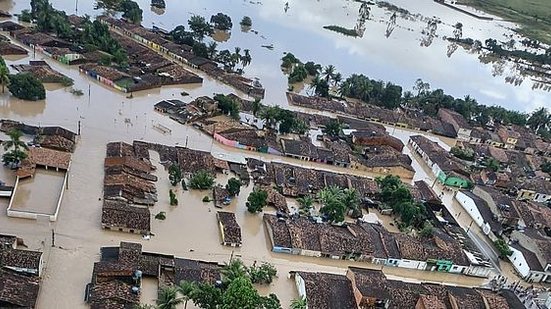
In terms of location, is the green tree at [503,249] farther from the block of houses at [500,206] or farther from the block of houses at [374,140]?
the block of houses at [374,140]

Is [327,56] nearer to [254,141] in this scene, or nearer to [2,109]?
[254,141]

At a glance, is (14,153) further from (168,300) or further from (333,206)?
(333,206)

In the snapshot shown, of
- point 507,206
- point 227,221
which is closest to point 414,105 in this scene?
point 507,206

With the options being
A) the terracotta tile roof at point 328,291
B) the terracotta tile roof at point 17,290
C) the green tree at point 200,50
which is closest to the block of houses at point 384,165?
the terracotta tile roof at point 328,291

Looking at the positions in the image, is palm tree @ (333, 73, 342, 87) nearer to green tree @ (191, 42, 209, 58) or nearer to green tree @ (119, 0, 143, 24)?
green tree @ (191, 42, 209, 58)

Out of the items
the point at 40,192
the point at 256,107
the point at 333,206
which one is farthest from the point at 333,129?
the point at 40,192

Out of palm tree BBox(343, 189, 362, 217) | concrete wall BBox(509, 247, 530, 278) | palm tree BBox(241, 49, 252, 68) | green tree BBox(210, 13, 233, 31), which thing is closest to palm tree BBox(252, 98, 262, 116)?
palm tree BBox(343, 189, 362, 217)
